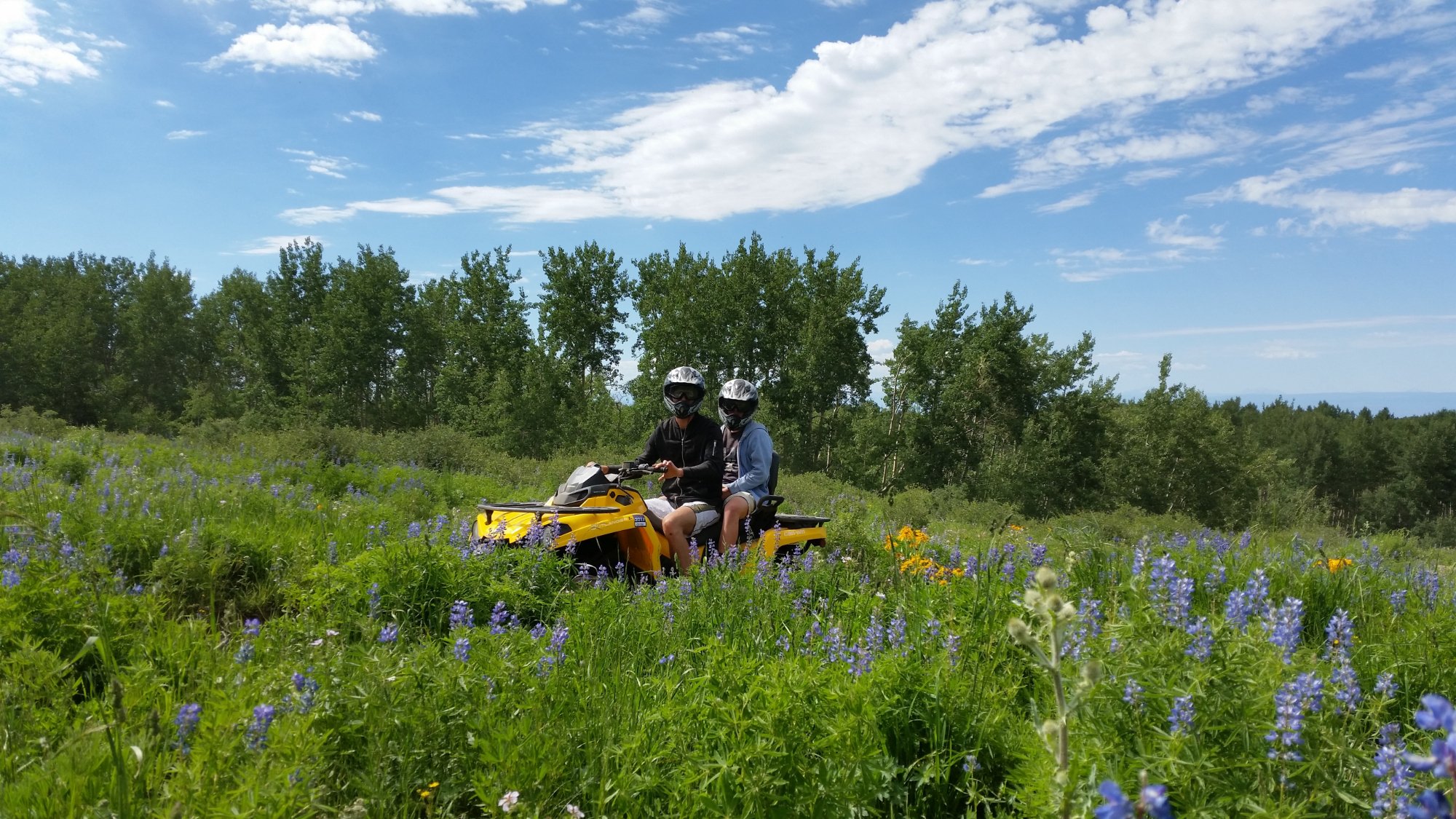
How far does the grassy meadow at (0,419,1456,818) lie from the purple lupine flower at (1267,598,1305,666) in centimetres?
1

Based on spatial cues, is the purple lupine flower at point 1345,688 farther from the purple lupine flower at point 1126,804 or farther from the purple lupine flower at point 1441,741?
the purple lupine flower at point 1441,741

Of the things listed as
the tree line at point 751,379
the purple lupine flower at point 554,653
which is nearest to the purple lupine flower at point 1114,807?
the purple lupine flower at point 554,653

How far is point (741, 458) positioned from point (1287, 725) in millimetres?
5093

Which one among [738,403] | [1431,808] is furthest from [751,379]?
[1431,808]

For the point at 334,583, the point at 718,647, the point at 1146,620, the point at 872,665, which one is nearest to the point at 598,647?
the point at 718,647

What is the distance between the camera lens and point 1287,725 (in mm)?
2254

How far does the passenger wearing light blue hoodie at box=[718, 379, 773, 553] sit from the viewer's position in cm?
677

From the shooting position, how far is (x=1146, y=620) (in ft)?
9.78

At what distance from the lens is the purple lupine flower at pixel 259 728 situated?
255cm

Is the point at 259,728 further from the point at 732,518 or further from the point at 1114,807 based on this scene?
the point at 732,518

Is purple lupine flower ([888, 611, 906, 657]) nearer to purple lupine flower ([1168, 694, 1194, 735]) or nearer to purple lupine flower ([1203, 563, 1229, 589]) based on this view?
purple lupine flower ([1168, 694, 1194, 735])

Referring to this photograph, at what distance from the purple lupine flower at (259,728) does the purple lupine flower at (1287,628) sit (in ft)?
10.5

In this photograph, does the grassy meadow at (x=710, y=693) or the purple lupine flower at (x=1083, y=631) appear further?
the purple lupine flower at (x=1083, y=631)

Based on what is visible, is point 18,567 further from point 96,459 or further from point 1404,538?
point 1404,538
